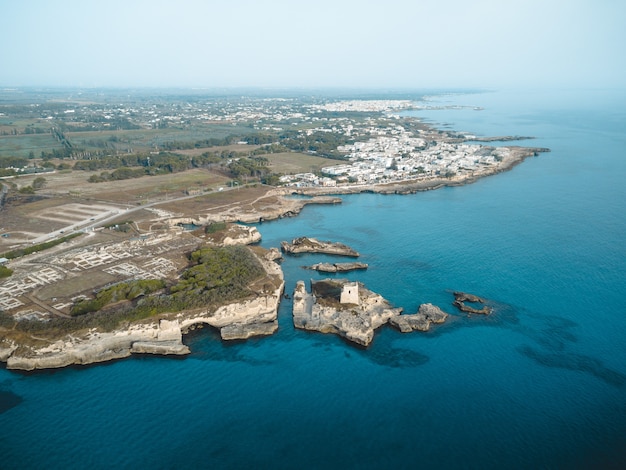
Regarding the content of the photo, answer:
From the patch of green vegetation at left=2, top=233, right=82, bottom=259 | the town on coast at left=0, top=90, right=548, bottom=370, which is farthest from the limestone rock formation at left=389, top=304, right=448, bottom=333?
the patch of green vegetation at left=2, top=233, right=82, bottom=259

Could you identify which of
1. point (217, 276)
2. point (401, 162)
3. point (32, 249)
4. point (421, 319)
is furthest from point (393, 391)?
point (401, 162)

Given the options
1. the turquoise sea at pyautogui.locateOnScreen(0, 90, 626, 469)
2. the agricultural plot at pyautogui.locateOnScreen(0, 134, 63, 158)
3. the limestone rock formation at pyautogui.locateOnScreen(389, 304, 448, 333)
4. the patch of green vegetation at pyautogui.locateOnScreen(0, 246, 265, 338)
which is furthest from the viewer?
the agricultural plot at pyautogui.locateOnScreen(0, 134, 63, 158)

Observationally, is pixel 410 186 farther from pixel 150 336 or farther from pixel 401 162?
pixel 150 336

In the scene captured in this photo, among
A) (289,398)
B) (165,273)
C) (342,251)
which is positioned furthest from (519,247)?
(165,273)

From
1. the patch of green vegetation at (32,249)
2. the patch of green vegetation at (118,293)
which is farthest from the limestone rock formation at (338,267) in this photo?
the patch of green vegetation at (32,249)

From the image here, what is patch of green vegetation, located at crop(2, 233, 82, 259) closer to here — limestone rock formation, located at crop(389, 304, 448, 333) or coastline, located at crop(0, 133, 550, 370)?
coastline, located at crop(0, 133, 550, 370)

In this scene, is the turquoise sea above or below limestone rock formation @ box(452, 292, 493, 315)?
below

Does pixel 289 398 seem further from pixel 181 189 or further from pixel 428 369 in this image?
pixel 181 189

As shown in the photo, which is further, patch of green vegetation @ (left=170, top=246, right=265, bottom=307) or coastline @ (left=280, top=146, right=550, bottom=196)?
coastline @ (left=280, top=146, right=550, bottom=196)
